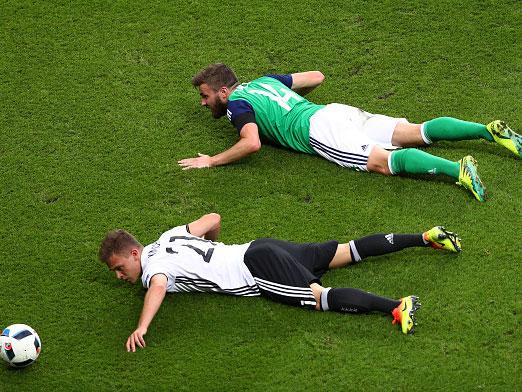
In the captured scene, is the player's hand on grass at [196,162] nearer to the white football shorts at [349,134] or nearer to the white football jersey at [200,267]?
the white football shorts at [349,134]

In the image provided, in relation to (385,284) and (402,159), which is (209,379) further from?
(402,159)

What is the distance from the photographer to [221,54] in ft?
31.2

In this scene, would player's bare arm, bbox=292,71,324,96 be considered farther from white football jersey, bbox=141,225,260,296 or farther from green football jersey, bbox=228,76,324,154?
white football jersey, bbox=141,225,260,296

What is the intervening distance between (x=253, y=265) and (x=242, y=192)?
1.18 m

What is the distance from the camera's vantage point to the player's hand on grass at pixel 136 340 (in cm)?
691

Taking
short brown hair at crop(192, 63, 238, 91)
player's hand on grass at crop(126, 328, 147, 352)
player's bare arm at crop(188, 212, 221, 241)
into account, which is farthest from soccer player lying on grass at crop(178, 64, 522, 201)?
player's hand on grass at crop(126, 328, 147, 352)

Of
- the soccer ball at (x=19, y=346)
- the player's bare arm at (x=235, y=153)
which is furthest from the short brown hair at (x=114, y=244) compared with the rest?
the player's bare arm at (x=235, y=153)

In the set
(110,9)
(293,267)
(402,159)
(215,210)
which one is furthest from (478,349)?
(110,9)

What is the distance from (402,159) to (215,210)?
1434 millimetres

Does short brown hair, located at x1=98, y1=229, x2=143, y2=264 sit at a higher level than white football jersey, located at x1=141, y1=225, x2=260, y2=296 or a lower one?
higher

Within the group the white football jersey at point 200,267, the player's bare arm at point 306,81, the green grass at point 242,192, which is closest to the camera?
the green grass at point 242,192

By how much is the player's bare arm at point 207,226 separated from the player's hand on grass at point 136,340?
2.72 ft

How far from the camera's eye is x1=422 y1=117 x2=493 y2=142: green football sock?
8117mm

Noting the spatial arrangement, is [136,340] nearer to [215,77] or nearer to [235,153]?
[235,153]
